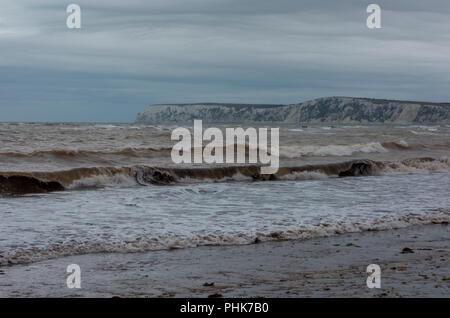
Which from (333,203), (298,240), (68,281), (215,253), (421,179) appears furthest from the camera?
(421,179)

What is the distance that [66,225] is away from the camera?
27.6 feet

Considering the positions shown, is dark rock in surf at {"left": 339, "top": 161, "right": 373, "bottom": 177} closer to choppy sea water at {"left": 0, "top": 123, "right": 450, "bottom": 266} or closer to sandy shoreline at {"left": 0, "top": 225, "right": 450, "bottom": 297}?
choppy sea water at {"left": 0, "top": 123, "right": 450, "bottom": 266}

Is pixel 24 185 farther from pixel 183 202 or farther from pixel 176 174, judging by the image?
pixel 176 174

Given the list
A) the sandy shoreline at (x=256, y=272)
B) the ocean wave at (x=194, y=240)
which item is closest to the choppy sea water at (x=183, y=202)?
the ocean wave at (x=194, y=240)

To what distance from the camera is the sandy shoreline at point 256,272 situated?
5168 mm

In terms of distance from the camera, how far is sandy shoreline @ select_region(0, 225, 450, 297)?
517 centimetres

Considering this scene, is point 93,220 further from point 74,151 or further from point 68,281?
point 74,151

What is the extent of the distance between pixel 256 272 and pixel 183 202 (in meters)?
5.50

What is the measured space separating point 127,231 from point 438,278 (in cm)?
456

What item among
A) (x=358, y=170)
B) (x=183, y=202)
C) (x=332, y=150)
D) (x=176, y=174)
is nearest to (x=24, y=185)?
(x=183, y=202)

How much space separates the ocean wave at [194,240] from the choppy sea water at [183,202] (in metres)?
0.02
